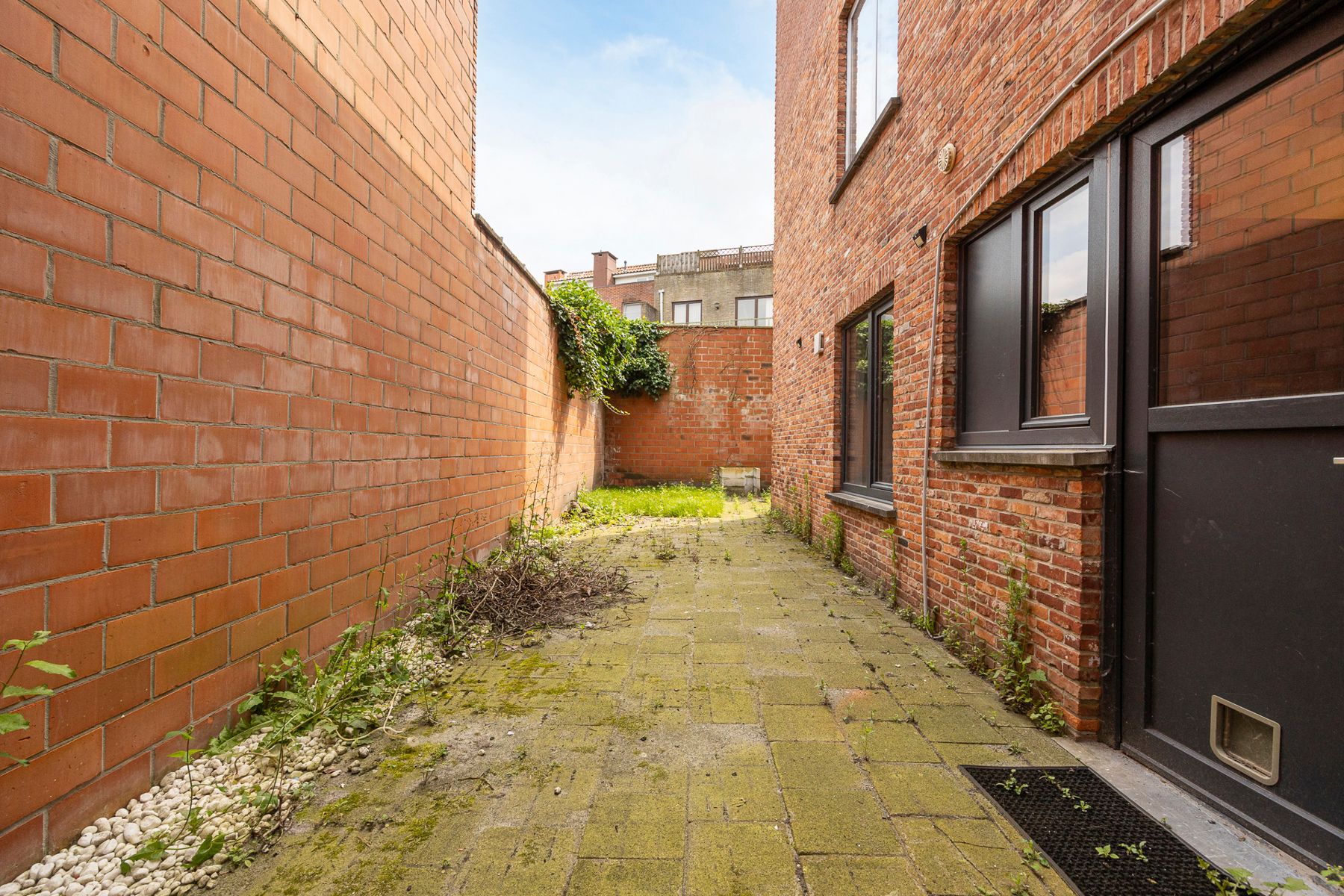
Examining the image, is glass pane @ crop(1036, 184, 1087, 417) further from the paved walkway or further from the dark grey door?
the paved walkway

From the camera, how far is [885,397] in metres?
4.60

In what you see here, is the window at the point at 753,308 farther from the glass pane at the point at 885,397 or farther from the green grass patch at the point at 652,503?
the glass pane at the point at 885,397

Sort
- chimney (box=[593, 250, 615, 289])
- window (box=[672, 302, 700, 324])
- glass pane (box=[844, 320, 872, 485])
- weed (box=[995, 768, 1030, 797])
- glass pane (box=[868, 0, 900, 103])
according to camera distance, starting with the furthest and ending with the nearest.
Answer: chimney (box=[593, 250, 615, 289]) < window (box=[672, 302, 700, 324]) < glass pane (box=[844, 320, 872, 485]) < glass pane (box=[868, 0, 900, 103]) < weed (box=[995, 768, 1030, 797])

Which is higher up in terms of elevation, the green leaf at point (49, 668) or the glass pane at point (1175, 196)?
the glass pane at point (1175, 196)

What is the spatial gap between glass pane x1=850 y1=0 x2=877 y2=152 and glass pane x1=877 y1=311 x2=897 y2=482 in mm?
1563

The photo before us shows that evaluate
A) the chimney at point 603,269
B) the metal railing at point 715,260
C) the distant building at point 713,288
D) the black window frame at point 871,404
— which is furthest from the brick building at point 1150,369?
the chimney at point 603,269

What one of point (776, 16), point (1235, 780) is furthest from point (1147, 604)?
point (776, 16)

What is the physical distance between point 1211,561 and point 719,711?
172 centimetres

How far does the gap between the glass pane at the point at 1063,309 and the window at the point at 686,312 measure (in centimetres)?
2310

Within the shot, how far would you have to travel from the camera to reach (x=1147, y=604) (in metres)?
1.94

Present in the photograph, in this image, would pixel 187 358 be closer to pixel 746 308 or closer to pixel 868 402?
pixel 868 402

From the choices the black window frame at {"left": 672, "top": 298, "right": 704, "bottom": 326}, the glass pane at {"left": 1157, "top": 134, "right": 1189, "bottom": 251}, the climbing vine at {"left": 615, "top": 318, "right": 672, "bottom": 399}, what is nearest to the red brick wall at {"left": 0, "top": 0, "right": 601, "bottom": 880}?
the glass pane at {"left": 1157, "top": 134, "right": 1189, "bottom": 251}

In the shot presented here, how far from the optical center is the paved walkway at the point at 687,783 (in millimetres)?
1437

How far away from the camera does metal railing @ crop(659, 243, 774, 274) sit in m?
24.5
